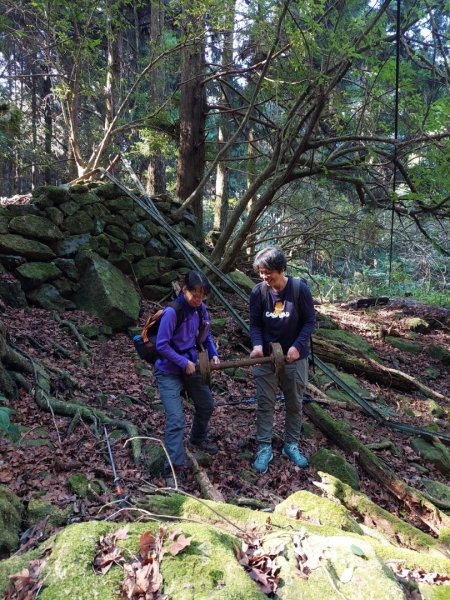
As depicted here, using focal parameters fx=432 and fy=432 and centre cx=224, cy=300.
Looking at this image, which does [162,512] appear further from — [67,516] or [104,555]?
[104,555]

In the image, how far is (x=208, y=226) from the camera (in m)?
25.5

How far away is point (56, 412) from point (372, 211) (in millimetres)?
7358

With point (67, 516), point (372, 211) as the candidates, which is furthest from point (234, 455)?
point (372, 211)

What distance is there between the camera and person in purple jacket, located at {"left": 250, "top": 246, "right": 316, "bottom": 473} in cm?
401

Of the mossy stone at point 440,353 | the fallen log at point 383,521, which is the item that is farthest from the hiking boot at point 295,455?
the mossy stone at point 440,353

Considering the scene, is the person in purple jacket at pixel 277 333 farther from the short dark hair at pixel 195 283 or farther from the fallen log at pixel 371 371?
the fallen log at pixel 371 371

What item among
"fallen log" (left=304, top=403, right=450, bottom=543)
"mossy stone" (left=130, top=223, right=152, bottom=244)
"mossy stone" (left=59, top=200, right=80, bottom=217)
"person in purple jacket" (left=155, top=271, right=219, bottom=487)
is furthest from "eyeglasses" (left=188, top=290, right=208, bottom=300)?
"mossy stone" (left=130, top=223, right=152, bottom=244)

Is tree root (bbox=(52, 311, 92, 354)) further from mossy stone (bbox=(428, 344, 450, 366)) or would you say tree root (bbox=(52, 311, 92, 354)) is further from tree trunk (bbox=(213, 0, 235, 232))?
mossy stone (bbox=(428, 344, 450, 366))

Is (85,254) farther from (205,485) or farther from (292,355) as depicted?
(205,485)

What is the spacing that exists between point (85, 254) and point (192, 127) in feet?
14.4

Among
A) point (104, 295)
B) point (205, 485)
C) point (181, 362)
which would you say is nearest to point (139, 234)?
point (104, 295)

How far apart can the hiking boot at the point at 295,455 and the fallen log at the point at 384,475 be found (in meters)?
0.82

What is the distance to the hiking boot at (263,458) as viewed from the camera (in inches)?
170

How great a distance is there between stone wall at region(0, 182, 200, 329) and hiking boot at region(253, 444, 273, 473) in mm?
3380
